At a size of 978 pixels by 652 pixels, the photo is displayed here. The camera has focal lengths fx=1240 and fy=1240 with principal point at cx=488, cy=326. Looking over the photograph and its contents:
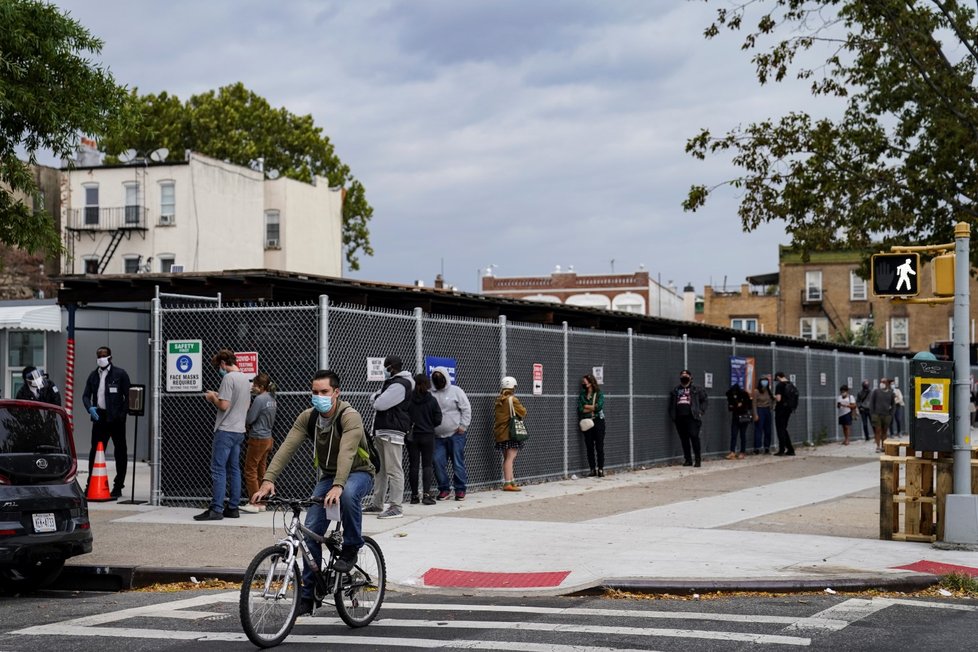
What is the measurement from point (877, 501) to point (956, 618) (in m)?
8.29

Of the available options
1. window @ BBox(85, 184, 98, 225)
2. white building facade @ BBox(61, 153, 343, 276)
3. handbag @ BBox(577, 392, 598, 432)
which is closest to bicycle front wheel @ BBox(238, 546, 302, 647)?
handbag @ BBox(577, 392, 598, 432)

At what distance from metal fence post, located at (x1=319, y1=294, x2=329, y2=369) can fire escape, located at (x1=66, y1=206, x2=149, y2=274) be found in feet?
124

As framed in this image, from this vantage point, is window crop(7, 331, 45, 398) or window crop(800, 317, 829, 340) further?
window crop(800, 317, 829, 340)

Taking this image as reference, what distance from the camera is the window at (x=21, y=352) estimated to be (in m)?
27.0

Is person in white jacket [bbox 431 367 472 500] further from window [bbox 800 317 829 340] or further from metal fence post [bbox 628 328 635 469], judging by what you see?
window [bbox 800 317 829 340]

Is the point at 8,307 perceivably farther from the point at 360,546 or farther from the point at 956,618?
the point at 956,618

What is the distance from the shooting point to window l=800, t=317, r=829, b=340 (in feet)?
246

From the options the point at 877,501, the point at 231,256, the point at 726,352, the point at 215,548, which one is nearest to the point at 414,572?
the point at 215,548

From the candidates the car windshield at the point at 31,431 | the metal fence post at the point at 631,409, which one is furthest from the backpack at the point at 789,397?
the car windshield at the point at 31,431

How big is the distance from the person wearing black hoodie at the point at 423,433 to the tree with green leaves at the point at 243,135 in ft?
151

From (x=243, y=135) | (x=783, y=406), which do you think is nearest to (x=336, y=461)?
(x=783, y=406)

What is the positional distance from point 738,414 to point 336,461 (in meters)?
19.0

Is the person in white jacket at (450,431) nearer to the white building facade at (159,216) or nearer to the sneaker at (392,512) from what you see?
the sneaker at (392,512)

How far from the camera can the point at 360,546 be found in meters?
8.59
